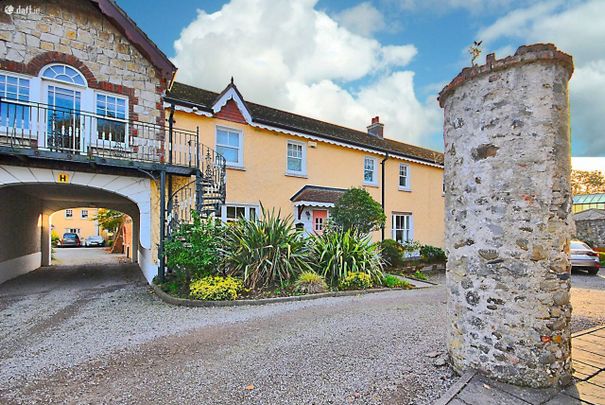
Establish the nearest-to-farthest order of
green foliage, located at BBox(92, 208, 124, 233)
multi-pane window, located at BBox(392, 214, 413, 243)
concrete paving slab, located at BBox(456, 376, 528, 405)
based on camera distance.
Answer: concrete paving slab, located at BBox(456, 376, 528, 405), multi-pane window, located at BBox(392, 214, 413, 243), green foliage, located at BBox(92, 208, 124, 233)

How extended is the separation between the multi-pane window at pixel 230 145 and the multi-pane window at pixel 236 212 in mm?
1618

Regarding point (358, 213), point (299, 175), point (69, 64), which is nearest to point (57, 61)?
point (69, 64)

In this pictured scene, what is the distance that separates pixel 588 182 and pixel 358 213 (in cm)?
4624

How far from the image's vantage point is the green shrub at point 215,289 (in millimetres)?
7508

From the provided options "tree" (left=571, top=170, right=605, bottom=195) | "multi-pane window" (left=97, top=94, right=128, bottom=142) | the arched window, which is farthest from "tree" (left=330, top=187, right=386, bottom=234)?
"tree" (left=571, top=170, right=605, bottom=195)

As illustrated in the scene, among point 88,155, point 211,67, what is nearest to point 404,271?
point 88,155

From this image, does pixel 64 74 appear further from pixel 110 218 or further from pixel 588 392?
pixel 110 218

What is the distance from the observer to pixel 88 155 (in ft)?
27.2

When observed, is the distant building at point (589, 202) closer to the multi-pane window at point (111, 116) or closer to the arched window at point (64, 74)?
the multi-pane window at point (111, 116)

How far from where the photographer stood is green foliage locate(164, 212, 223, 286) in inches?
311

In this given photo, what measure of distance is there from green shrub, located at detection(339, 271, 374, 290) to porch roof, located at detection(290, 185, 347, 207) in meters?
4.75

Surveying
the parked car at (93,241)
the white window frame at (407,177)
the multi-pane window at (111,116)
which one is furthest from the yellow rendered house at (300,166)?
the parked car at (93,241)

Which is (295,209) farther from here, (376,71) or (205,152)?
(376,71)

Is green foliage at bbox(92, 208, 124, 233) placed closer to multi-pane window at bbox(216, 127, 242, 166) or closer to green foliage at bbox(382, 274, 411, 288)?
multi-pane window at bbox(216, 127, 242, 166)
